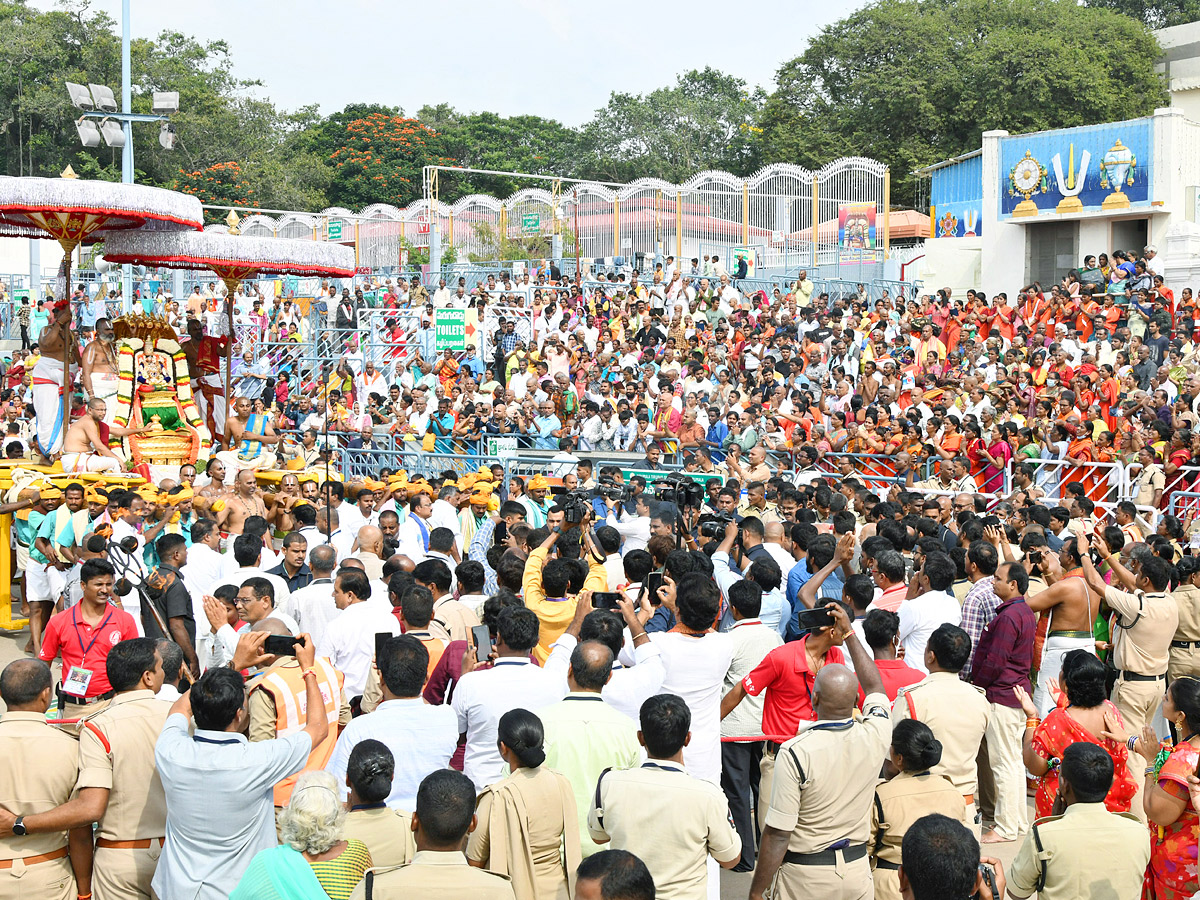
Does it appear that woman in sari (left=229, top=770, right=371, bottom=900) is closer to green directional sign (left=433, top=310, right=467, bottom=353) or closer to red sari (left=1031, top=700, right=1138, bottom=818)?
red sari (left=1031, top=700, right=1138, bottom=818)

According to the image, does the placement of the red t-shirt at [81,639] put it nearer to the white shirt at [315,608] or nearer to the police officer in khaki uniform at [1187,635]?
the white shirt at [315,608]

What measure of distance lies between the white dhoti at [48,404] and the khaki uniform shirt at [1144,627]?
943 cm

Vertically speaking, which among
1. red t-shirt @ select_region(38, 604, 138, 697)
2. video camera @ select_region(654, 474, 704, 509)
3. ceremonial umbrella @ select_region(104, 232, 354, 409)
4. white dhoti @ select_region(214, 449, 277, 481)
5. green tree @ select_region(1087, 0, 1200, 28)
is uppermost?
green tree @ select_region(1087, 0, 1200, 28)

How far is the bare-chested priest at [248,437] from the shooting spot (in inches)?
510

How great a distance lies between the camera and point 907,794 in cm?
478

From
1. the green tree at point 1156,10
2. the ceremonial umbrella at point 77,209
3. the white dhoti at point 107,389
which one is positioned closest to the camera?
the ceremonial umbrella at point 77,209

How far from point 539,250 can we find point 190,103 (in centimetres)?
2360

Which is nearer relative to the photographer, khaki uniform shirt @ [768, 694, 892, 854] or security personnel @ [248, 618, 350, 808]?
khaki uniform shirt @ [768, 694, 892, 854]

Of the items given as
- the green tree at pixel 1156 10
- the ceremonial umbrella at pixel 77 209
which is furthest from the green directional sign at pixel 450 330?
the green tree at pixel 1156 10

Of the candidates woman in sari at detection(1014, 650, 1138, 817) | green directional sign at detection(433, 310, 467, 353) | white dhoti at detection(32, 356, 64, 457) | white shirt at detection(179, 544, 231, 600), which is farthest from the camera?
green directional sign at detection(433, 310, 467, 353)

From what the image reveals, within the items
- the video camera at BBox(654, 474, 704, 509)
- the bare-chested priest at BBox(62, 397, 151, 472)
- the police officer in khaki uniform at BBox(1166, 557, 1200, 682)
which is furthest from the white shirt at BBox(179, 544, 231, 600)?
the police officer in khaki uniform at BBox(1166, 557, 1200, 682)

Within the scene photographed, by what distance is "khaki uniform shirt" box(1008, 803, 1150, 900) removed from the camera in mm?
4219

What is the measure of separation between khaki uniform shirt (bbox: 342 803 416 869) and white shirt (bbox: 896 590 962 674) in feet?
11.2

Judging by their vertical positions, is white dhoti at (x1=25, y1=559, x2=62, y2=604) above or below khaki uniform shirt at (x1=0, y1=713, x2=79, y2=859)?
below
